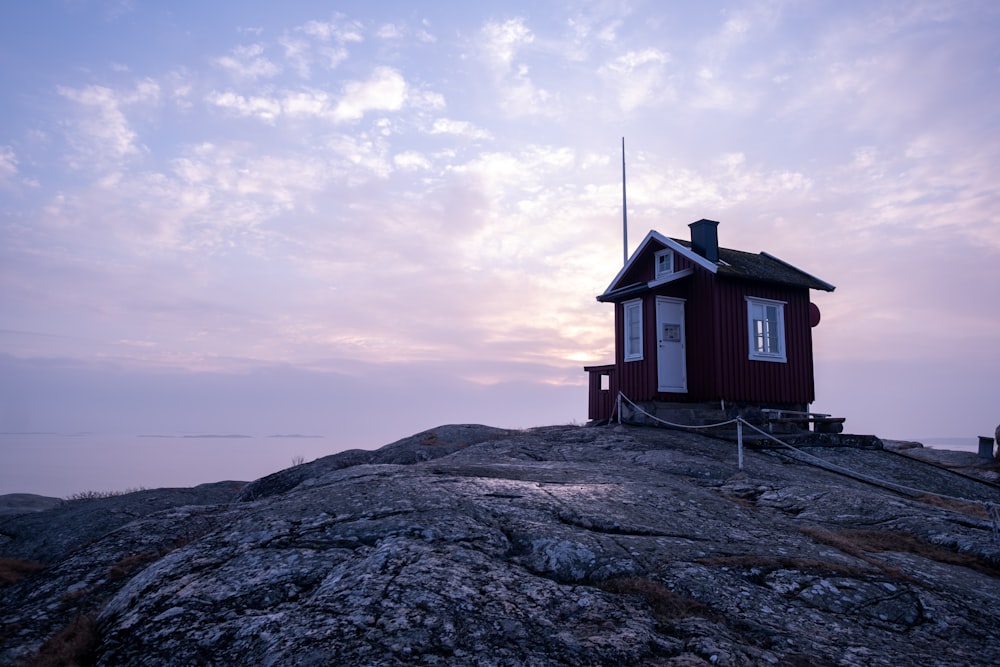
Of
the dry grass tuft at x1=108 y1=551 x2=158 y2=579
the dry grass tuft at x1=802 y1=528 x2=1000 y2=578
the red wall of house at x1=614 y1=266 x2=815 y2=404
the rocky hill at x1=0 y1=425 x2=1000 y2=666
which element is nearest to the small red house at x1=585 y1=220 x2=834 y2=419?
the red wall of house at x1=614 y1=266 x2=815 y2=404

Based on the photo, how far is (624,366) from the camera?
77.1 feet

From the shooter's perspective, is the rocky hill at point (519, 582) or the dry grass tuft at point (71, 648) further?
the dry grass tuft at point (71, 648)

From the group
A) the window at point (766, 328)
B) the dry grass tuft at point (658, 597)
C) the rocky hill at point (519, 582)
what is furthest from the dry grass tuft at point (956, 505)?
the dry grass tuft at point (658, 597)

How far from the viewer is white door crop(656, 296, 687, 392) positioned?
22.1 metres

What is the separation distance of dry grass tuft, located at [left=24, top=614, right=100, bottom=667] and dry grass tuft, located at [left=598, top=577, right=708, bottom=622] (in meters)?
4.84

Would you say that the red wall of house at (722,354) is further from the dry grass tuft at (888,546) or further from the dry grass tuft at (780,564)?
the dry grass tuft at (780,564)

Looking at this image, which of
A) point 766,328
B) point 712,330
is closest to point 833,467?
point 712,330

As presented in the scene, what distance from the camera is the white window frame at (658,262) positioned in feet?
77.7

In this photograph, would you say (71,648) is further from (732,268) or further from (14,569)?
(732,268)

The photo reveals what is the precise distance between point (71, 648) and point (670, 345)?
18.9 m

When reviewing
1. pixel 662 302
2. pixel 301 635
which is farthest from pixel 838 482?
pixel 301 635

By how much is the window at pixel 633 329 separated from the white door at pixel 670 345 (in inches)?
36.3

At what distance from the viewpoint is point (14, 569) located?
10078 mm

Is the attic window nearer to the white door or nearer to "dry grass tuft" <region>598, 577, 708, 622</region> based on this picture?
the white door
